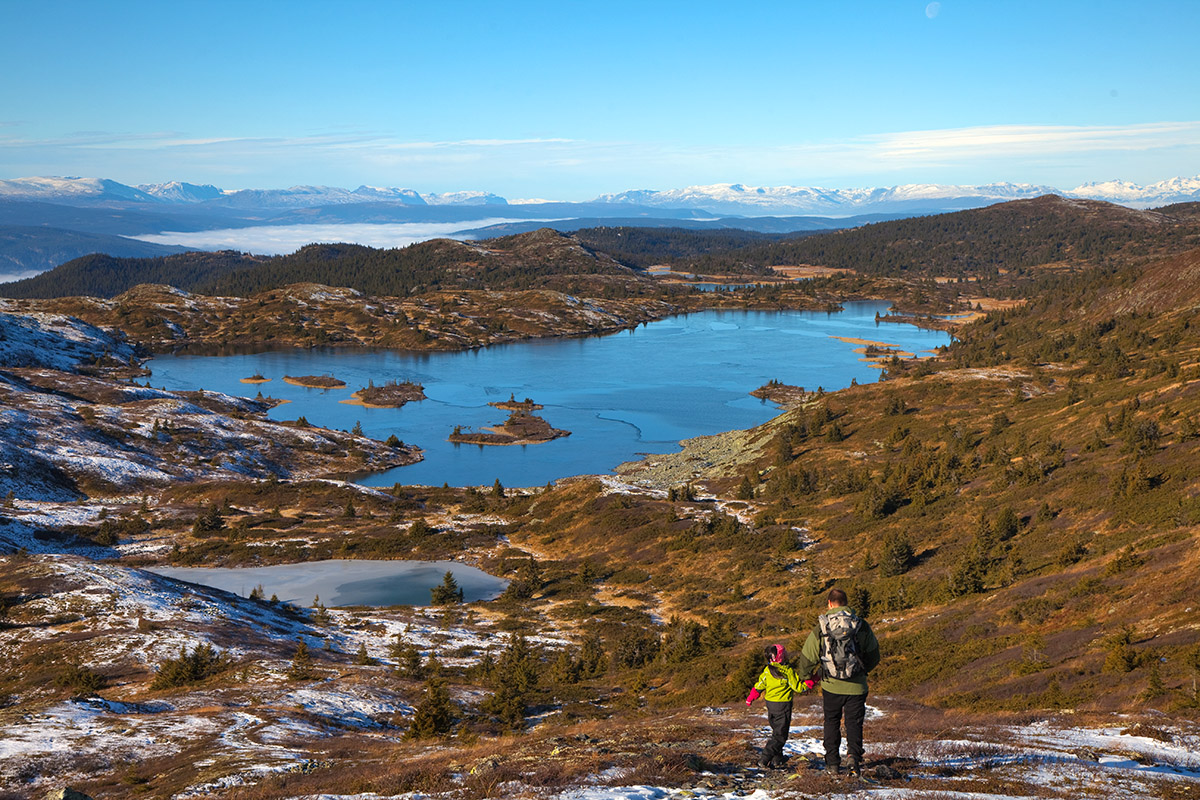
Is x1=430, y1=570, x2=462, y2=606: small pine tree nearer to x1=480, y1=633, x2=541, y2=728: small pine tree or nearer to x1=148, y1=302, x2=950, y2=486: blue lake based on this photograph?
x1=480, y1=633, x2=541, y2=728: small pine tree

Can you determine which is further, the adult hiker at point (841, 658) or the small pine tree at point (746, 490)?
the small pine tree at point (746, 490)

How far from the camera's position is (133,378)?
159750 millimetres

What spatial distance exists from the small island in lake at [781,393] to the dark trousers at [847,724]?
126467 millimetres

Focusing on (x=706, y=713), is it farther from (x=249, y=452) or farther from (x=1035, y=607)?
(x=249, y=452)

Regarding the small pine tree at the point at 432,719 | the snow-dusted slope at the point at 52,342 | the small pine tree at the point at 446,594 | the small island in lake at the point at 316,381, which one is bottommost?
the small pine tree at the point at 446,594

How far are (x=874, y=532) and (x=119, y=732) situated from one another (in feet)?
148

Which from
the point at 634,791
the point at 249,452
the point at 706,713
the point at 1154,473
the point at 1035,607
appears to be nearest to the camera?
the point at 634,791

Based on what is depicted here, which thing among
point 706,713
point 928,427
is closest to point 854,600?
point 706,713


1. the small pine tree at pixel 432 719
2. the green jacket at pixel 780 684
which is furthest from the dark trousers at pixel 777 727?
the small pine tree at pixel 432 719

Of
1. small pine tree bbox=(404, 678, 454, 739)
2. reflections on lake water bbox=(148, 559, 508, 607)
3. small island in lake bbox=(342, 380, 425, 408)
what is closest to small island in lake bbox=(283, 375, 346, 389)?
small island in lake bbox=(342, 380, 425, 408)

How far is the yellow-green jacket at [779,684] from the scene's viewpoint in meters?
15.1

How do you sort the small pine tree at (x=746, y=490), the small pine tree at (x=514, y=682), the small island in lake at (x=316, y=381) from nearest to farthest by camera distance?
the small pine tree at (x=514, y=682) → the small pine tree at (x=746, y=490) → the small island in lake at (x=316, y=381)

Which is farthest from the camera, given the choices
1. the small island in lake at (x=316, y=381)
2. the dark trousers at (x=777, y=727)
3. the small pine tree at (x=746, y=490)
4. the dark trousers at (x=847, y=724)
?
the small island in lake at (x=316, y=381)

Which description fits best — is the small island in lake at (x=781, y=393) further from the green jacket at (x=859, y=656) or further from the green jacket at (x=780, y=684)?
the green jacket at (x=859, y=656)
